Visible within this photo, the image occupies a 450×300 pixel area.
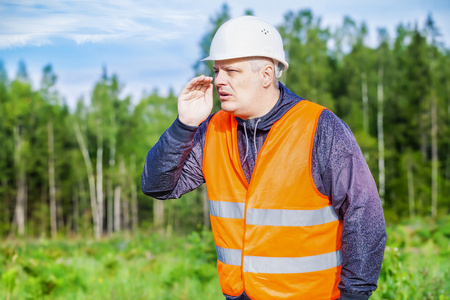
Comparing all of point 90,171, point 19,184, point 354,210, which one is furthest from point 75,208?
point 354,210

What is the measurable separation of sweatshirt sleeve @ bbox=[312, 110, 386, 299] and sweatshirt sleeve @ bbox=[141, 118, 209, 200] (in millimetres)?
692

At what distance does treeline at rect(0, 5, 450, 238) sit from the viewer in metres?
31.2

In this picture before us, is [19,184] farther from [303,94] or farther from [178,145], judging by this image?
[178,145]

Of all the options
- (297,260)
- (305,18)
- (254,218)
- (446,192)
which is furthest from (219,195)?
(446,192)

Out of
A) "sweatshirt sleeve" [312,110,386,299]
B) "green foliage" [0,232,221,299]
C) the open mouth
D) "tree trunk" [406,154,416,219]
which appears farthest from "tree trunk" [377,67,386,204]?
the open mouth

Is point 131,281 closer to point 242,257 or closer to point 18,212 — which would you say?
point 242,257

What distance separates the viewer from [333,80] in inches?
1499

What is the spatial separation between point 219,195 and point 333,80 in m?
37.1

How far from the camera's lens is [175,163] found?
2.43 metres

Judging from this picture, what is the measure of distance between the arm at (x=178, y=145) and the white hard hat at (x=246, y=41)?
0.19m

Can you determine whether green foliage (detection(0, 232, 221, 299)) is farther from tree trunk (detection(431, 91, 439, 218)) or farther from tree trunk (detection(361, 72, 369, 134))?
tree trunk (detection(431, 91, 439, 218))

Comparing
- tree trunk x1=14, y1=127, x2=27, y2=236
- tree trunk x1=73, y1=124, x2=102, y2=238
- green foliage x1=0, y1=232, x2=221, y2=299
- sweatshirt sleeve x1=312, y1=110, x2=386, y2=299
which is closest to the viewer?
sweatshirt sleeve x1=312, y1=110, x2=386, y2=299

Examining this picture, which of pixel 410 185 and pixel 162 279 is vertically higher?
pixel 162 279

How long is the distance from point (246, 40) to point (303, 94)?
82.6 ft
